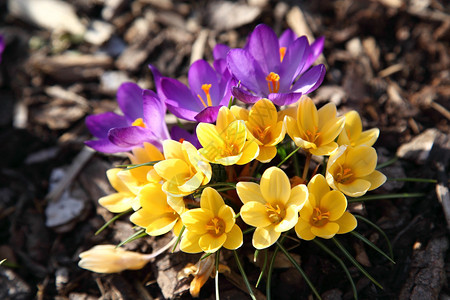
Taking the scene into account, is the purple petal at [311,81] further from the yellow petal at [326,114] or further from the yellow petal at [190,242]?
the yellow petal at [190,242]

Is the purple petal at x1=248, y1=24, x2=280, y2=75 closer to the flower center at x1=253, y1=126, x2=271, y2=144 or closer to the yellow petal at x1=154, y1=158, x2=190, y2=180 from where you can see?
the flower center at x1=253, y1=126, x2=271, y2=144

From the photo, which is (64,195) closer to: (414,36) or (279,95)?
(279,95)

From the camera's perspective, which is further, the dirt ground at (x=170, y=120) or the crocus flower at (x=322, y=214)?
the dirt ground at (x=170, y=120)

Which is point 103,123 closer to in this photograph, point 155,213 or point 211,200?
point 155,213

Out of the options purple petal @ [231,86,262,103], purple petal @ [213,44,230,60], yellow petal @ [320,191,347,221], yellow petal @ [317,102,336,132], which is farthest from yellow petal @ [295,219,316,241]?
purple petal @ [213,44,230,60]

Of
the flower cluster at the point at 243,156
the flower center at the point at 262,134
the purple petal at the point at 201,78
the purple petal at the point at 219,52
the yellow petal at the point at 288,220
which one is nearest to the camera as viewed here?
the yellow petal at the point at 288,220

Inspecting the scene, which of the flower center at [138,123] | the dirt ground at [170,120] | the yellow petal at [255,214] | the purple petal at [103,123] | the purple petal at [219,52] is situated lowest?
the dirt ground at [170,120]

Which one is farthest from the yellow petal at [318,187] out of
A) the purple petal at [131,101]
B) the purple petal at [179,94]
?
the purple petal at [131,101]

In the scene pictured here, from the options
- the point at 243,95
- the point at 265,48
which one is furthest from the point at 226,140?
the point at 265,48
